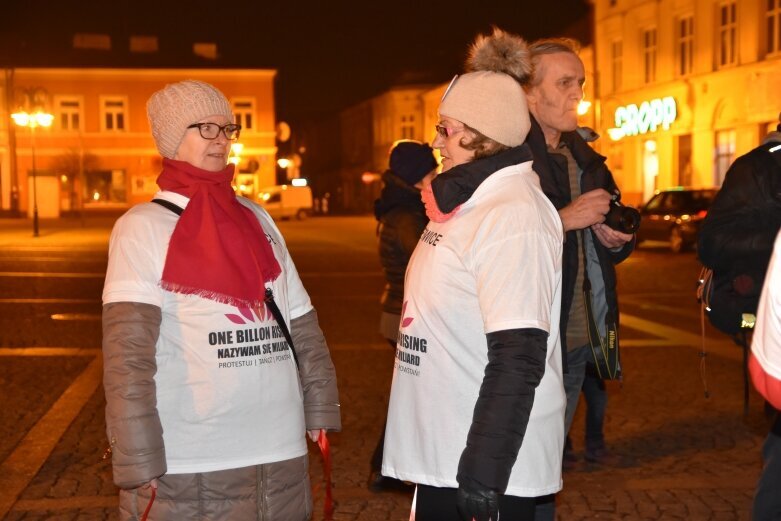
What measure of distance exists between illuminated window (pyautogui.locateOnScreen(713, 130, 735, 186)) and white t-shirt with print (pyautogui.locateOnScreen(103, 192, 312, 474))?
108ft

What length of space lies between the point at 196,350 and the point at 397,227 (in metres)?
2.64

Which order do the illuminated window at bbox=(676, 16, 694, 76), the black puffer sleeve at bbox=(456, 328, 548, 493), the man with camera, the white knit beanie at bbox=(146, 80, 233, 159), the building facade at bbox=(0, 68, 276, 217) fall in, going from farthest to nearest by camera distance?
the building facade at bbox=(0, 68, 276, 217), the illuminated window at bbox=(676, 16, 694, 76), the man with camera, the white knit beanie at bbox=(146, 80, 233, 159), the black puffer sleeve at bbox=(456, 328, 548, 493)

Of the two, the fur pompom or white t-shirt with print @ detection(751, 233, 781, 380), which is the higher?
the fur pompom

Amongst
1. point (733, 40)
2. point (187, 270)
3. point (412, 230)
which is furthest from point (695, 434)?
point (733, 40)

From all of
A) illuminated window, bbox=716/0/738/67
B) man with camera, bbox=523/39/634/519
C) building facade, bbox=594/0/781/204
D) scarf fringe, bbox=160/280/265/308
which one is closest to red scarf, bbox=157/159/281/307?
scarf fringe, bbox=160/280/265/308

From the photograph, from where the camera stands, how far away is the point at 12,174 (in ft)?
188

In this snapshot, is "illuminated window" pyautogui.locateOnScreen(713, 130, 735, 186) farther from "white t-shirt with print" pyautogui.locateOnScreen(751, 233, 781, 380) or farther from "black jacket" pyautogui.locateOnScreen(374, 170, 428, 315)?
"white t-shirt with print" pyautogui.locateOnScreen(751, 233, 781, 380)

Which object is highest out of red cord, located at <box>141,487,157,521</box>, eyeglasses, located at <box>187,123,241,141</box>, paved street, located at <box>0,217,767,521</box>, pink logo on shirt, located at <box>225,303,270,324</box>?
eyeglasses, located at <box>187,123,241,141</box>

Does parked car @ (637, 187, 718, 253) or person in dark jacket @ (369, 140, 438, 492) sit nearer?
person in dark jacket @ (369, 140, 438, 492)

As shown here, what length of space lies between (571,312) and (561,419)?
1.33 metres

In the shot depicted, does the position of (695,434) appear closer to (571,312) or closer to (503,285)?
(571,312)

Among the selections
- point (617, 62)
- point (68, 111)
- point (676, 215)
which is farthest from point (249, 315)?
point (68, 111)

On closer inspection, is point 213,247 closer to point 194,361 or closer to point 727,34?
point 194,361

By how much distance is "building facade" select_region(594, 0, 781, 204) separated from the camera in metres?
32.3
